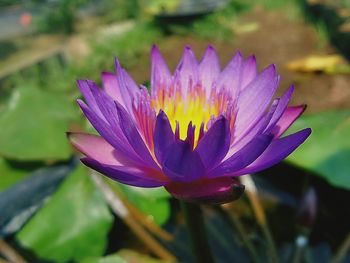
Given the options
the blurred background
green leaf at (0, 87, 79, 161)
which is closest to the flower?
the blurred background

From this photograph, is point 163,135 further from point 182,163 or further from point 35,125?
point 35,125

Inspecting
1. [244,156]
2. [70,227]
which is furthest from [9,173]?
[244,156]

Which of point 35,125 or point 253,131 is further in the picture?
point 35,125

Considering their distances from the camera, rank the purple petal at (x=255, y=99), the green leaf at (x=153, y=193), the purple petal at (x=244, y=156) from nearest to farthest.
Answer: the purple petal at (x=244, y=156)
the purple petal at (x=255, y=99)
the green leaf at (x=153, y=193)

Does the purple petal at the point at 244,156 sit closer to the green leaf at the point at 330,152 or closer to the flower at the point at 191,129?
the flower at the point at 191,129

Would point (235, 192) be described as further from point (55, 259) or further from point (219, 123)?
point (55, 259)

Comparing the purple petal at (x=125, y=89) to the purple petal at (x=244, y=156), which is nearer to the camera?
the purple petal at (x=244, y=156)

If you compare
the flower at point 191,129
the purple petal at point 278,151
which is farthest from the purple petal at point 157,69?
the purple petal at point 278,151
